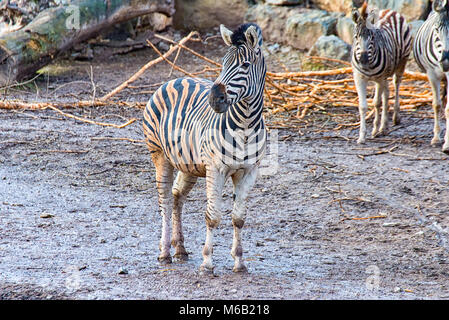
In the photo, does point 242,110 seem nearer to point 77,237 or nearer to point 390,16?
point 77,237

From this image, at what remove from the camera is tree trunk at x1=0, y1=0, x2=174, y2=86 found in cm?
1141

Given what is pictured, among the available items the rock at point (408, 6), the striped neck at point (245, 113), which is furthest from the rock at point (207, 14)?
the striped neck at point (245, 113)

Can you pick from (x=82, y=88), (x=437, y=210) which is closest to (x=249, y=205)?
(x=437, y=210)

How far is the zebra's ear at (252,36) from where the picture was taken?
444 centimetres

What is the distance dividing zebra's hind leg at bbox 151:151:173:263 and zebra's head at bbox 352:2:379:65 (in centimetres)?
414

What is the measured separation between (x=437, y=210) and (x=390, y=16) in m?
3.91

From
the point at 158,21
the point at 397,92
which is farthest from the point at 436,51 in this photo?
the point at 158,21

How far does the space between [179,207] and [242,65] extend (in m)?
1.47

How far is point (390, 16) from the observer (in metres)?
9.48

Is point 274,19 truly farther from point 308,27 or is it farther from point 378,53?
point 378,53

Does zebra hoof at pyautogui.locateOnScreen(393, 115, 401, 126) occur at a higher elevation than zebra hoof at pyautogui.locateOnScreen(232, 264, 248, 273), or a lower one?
lower

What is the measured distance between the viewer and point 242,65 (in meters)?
4.47

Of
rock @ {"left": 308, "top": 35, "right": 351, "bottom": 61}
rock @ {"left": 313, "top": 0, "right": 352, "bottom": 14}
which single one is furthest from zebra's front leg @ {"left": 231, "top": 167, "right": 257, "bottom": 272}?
rock @ {"left": 313, "top": 0, "right": 352, "bottom": 14}

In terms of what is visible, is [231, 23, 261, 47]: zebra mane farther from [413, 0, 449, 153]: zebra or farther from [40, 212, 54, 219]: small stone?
[413, 0, 449, 153]: zebra
